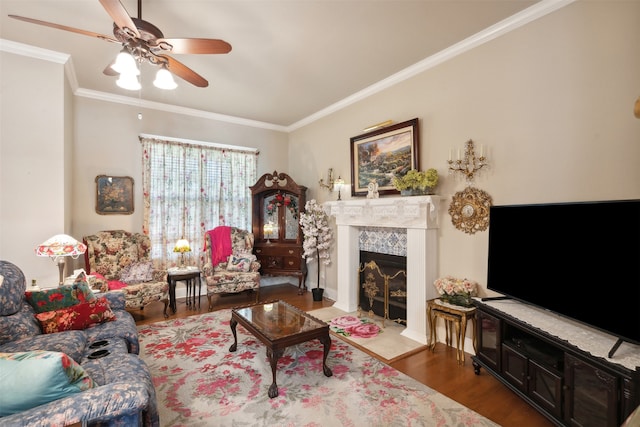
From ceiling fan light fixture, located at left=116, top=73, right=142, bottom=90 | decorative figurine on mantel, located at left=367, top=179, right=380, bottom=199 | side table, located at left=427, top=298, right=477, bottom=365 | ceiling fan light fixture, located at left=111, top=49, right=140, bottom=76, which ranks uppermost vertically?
ceiling fan light fixture, located at left=111, top=49, right=140, bottom=76

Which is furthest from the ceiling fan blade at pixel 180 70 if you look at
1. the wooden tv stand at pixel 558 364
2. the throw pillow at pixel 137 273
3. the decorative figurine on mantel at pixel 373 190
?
the wooden tv stand at pixel 558 364

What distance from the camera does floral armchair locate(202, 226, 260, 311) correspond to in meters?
4.40

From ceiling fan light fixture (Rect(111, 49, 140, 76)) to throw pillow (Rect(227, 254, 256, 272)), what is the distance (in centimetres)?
323

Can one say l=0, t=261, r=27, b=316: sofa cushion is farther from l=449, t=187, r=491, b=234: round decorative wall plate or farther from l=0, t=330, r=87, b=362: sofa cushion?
l=449, t=187, r=491, b=234: round decorative wall plate

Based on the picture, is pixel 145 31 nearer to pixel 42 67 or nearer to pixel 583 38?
pixel 42 67

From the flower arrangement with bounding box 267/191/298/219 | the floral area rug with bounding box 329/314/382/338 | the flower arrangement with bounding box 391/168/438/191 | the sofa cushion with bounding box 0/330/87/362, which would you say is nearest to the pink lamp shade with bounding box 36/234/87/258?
the sofa cushion with bounding box 0/330/87/362

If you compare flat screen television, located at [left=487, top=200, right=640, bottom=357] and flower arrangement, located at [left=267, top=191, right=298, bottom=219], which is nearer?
flat screen television, located at [left=487, top=200, right=640, bottom=357]

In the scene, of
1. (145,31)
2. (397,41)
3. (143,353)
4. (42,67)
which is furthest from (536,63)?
(42,67)

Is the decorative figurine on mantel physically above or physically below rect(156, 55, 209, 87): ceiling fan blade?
below

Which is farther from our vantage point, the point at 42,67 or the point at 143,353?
the point at 42,67

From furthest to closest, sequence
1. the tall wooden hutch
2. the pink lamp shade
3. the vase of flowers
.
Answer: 1. the tall wooden hutch
2. the pink lamp shade
3. the vase of flowers

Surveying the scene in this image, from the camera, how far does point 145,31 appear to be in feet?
6.79

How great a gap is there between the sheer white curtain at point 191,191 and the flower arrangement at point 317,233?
4.36 ft

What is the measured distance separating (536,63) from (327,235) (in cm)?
338
